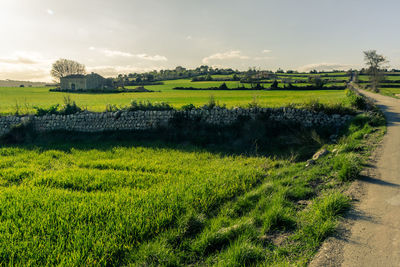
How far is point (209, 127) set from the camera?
47.8ft

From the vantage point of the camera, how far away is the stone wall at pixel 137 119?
14398mm

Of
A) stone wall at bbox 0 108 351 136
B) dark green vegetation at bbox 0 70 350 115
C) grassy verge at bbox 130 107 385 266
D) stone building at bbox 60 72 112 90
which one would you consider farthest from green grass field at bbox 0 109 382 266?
stone building at bbox 60 72 112 90

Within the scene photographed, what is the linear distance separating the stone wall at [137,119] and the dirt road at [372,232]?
8425 millimetres

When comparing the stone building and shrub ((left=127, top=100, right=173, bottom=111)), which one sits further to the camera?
the stone building

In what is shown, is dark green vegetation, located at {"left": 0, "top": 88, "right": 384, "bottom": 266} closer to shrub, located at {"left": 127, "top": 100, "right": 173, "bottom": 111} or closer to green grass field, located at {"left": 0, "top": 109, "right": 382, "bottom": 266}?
green grass field, located at {"left": 0, "top": 109, "right": 382, "bottom": 266}

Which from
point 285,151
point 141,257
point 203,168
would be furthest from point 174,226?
point 285,151

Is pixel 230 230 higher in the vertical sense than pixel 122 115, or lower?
lower

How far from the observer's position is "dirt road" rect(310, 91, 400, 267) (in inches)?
131

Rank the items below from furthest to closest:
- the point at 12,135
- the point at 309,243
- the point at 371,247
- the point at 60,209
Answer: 1. the point at 12,135
2. the point at 60,209
3. the point at 309,243
4. the point at 371,247

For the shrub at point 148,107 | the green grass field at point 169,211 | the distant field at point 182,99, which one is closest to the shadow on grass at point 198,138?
the shrub at point 148,107

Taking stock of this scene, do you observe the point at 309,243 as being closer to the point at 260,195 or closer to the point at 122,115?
the point at 260,195

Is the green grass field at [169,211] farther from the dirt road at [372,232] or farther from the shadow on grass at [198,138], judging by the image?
the shadow on grass at [198,138]

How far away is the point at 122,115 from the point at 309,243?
44.8ft

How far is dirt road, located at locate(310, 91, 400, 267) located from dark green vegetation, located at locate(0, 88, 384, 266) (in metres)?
0.27
